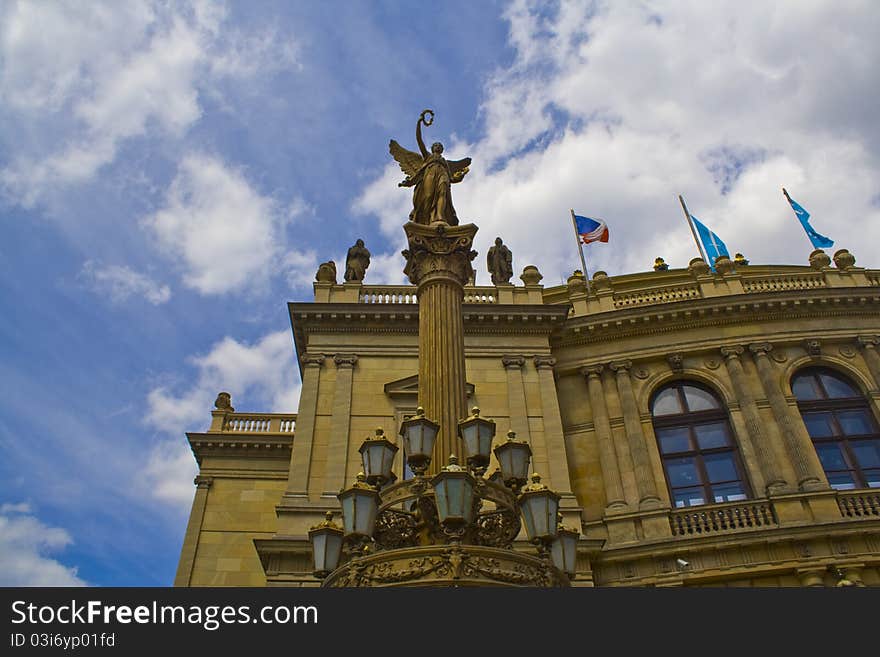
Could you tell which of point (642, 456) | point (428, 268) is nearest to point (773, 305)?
point (642, 456)

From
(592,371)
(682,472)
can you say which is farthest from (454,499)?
(592,371)

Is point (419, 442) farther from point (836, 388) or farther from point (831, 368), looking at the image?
point (831, 368)

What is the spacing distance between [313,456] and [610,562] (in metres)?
8.14

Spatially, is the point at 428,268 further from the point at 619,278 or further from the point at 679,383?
the point at 619,278

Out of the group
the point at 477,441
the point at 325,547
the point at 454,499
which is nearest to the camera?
the point at 454,499

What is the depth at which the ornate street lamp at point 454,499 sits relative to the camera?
694 cm

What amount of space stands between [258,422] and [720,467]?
51.3 ft

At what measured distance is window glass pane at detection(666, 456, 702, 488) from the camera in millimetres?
18922

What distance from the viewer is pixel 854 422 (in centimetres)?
1958

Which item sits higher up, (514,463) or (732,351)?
(732,351)

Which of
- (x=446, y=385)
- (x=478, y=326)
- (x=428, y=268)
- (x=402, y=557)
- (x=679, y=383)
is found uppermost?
(x=478, y=326)

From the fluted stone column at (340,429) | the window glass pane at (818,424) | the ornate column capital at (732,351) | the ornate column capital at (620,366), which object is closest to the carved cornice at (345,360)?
the fluted stone column at (340,429)

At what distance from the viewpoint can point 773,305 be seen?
21.1 meters

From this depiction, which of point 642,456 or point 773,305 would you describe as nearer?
point 642,456
